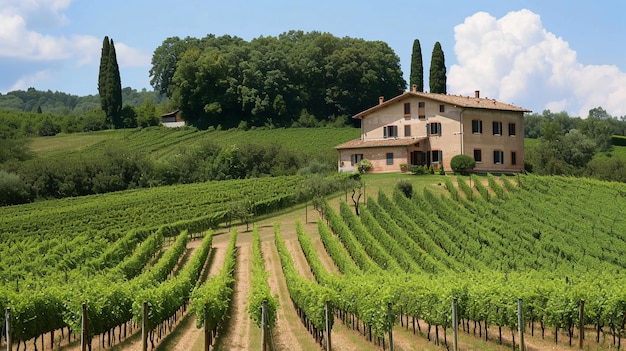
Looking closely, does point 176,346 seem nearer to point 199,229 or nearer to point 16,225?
point 199,229

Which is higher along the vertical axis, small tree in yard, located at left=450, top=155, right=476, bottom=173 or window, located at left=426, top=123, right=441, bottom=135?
window, located at left=426, top=123, right=441, bottom=135

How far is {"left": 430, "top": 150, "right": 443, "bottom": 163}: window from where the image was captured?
59125mm

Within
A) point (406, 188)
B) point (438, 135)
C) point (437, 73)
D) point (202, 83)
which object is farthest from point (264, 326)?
point (202, 83)

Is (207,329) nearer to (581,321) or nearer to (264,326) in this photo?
(264,326)

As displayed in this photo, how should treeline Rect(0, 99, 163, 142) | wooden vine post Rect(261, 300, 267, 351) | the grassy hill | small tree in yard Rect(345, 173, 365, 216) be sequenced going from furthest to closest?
treeline Rect(0, 99, 163, 142) → the grassy hill → small tree in yard Rect(345, 173, 365, 216) → wooden vine post Rect(261, 300, 267, 351)

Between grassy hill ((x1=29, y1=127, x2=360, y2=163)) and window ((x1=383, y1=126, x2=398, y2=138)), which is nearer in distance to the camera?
window ((x1=383, y1=126, x2=398, y2=138))

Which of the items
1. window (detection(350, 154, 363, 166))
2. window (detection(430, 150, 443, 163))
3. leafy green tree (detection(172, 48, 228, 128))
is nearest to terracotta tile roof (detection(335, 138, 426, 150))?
window (detection(350, 154, 363, 166))

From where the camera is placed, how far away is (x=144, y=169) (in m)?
67.9

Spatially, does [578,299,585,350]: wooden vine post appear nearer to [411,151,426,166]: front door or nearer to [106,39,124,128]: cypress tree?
[411,151,426,166]: front door

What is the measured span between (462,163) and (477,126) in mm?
4752

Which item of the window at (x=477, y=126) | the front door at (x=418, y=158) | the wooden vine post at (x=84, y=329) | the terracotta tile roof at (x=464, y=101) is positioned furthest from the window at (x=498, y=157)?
the wooden vine post at (x=84, y=329)

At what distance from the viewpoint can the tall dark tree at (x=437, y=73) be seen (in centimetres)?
7631

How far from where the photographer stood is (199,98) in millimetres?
93562

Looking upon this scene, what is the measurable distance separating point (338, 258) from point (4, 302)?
1624cm
